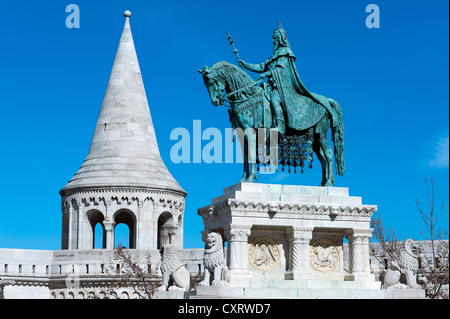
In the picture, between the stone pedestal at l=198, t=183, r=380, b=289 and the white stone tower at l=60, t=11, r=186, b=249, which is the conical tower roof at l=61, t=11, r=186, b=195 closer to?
the white stone tower at l=60, t=11, r=186, b=249

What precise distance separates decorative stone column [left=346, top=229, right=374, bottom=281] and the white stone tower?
2623cm

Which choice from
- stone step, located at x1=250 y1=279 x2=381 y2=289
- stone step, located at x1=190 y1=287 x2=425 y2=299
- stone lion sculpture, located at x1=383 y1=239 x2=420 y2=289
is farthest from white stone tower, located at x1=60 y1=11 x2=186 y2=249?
stone step, located at x1=190 y1=287 x2=425 y2=299

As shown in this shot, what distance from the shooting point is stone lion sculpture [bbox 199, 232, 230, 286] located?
1898 cm

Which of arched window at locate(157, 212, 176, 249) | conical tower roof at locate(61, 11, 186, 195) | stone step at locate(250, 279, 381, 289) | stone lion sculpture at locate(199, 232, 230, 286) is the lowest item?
stone step at locate(250, 279, 381, 289)

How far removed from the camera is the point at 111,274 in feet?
132

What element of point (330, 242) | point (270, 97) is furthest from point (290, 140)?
point (330, 242)

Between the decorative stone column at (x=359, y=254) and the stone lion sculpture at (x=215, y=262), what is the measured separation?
3.32 metres

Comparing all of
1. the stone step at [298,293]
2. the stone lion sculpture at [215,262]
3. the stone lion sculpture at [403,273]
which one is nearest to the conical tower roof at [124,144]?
the stone lion sculpture at [403,273]

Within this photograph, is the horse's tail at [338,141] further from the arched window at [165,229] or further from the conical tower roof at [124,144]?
the arched window at [165,229]

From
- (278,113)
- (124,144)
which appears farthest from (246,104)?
(124,144)

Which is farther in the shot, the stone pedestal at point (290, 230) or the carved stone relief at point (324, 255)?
the carved stone relief at point (324, 255)

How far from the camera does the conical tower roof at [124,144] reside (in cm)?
4691
